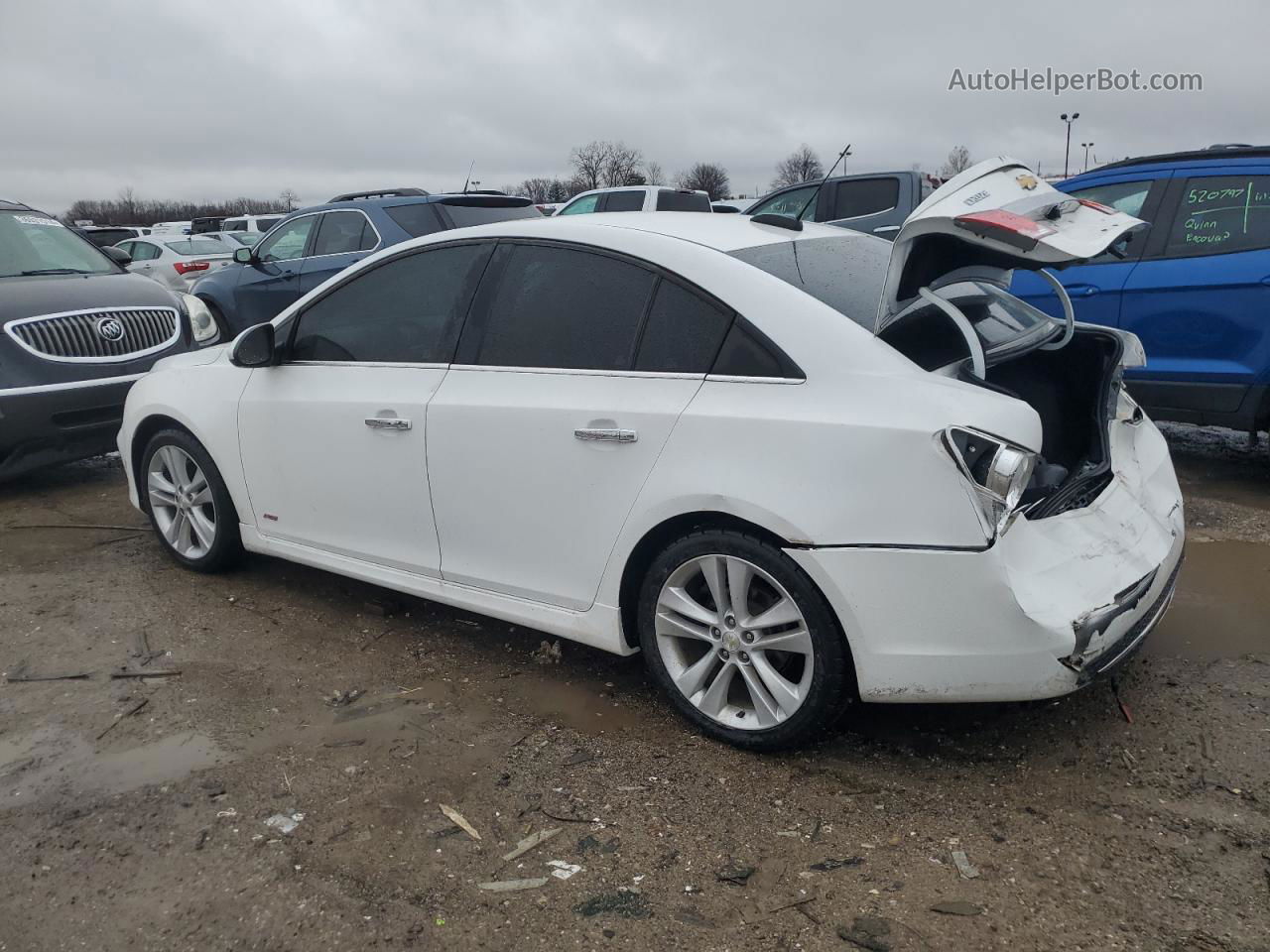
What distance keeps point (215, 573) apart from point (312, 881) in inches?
99.3

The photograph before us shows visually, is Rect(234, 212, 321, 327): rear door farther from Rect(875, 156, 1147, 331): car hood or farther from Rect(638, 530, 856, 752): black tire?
Rect(875, 156, 1147, 331): car hood

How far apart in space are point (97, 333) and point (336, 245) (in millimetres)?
3698

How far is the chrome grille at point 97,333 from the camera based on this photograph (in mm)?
6062

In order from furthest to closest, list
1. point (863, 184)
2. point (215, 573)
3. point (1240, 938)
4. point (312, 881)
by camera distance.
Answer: point (863, 184)
point (215, 573)
point (312, 881)
point (1240, 938)

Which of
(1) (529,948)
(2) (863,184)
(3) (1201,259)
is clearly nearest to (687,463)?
(1) (529,948)

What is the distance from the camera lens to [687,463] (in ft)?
9.71

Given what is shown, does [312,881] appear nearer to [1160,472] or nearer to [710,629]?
[710,629]

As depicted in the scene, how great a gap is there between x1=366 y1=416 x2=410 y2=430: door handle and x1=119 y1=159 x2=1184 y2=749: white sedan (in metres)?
0.02

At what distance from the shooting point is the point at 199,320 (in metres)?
7.31

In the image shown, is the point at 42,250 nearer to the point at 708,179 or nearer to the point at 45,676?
the point at 45,676

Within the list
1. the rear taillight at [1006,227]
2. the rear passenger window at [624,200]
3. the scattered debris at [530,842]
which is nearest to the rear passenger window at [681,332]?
the rear taillight at [1006,227]

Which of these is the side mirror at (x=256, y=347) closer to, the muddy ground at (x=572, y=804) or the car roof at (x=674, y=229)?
the car roof at (x=674, y=229)

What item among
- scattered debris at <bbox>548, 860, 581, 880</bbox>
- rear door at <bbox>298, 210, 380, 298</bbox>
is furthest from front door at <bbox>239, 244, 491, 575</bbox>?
rear door at <bbox>298, 210, 380, 298</bbox>

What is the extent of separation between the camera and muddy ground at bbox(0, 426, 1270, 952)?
2.38m
